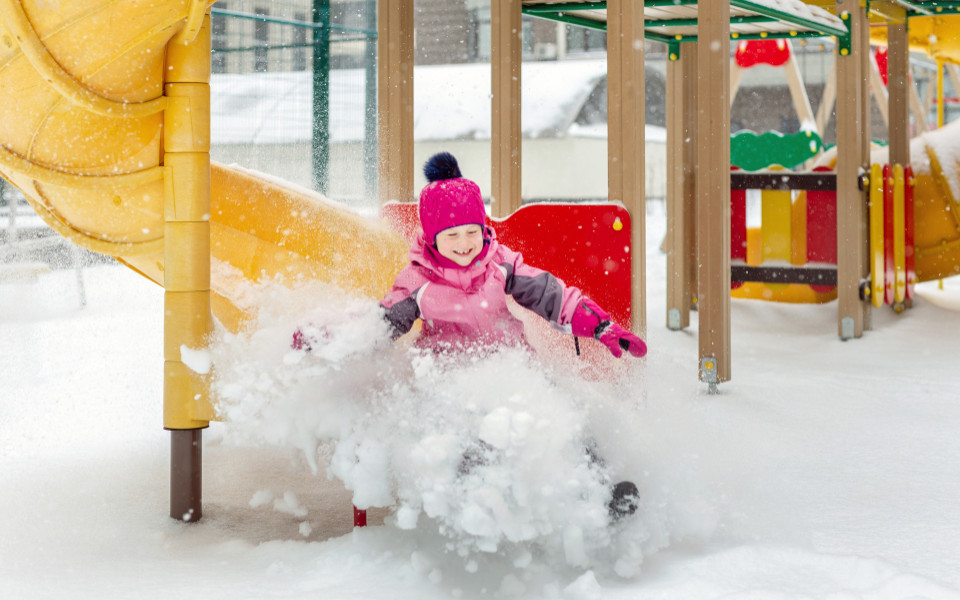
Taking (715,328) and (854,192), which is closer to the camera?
(715,328)

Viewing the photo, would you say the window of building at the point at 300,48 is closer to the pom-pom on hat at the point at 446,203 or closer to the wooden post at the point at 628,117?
the wooden post at the point at 628,117

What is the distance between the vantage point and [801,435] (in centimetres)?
365

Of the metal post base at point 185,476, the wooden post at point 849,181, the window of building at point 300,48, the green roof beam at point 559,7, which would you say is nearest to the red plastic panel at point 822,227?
the wooden post at point 849,181

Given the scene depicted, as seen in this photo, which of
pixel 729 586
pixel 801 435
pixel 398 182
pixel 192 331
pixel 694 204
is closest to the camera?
pixel 729 586

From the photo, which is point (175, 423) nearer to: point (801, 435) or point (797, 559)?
point (797, 559)

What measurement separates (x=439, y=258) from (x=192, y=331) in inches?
27.8

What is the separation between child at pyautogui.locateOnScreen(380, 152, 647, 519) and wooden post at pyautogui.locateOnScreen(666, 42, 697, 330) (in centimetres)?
397

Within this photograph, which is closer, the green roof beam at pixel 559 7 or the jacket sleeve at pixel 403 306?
the jacket sleeve at pixel 403 306

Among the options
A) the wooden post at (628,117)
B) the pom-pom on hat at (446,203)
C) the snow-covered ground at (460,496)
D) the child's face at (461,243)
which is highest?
the wooden post at (628,117)

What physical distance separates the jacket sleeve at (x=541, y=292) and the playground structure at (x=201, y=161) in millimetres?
666

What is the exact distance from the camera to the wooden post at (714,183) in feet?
14.2

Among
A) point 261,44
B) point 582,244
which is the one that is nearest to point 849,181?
point 582,244

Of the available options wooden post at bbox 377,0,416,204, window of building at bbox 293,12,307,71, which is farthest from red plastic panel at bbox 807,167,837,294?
window of building at bbox 293,12,307,71

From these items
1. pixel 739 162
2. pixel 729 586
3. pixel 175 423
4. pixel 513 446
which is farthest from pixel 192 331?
pixel 739 162
